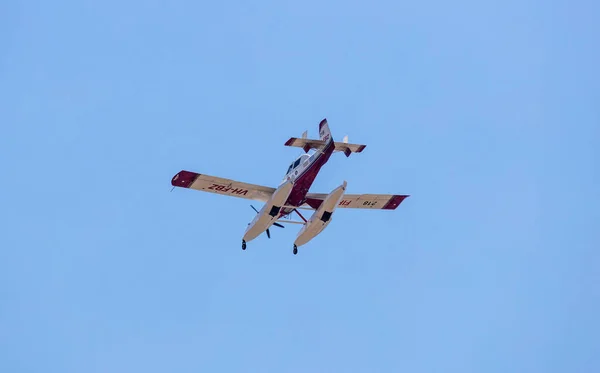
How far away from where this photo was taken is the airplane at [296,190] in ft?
162

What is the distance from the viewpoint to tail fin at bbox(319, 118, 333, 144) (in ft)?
161

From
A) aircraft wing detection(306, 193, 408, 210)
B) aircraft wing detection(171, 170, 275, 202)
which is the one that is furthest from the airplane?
aircraft wing detection(306, 193, 408, 210)

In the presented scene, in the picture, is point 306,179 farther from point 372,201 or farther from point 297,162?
point 372,201

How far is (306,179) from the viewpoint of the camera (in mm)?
49281

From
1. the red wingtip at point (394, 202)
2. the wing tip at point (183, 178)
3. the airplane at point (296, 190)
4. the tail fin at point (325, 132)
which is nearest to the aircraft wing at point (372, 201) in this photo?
the red wingtip at point (394, 202)

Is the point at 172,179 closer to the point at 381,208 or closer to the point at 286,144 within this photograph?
the point at 286,144

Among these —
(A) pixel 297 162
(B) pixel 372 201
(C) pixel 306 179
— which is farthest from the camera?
(B) pixel 372 201

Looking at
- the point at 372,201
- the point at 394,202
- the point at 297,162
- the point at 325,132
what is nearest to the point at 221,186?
the point at 297,162

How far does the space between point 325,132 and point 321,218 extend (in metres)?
4.29

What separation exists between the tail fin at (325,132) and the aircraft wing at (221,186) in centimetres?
404

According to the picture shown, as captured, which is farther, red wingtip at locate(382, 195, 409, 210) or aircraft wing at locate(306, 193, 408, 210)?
red wingtip at locate(382, 195, 409, 210)

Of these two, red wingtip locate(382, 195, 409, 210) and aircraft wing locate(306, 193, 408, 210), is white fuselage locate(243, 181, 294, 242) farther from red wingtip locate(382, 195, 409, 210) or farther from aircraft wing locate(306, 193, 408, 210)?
red wingtip locate(382, 195, 409, 210)

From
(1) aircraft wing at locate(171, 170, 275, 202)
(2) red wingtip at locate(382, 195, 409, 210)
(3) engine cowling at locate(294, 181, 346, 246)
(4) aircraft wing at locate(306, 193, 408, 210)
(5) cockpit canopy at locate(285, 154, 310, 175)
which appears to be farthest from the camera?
(2) red wingtip at locate(382, 195, 409, 210)

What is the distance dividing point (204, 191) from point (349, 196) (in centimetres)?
819
